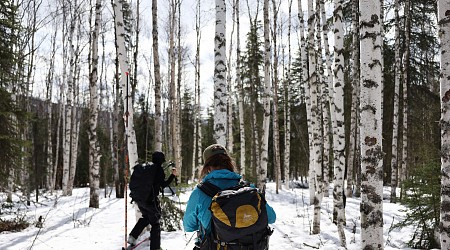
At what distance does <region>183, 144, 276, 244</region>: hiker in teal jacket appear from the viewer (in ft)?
9.98

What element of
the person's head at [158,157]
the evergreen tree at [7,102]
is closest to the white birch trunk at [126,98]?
the person's head at [158,157]

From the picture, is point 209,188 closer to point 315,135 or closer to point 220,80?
point 220,80

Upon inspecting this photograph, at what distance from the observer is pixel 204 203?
304 centimetres

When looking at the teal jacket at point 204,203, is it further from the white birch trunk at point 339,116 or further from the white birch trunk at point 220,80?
the white birch trunk at point 339,116

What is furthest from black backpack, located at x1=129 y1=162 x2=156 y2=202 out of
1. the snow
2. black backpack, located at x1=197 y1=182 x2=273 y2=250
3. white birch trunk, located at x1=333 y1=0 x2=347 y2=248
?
white birch trunk, located at x1=333 y1=0 x2=347 y2=248

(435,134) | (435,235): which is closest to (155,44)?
(435,235)

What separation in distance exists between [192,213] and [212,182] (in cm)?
36

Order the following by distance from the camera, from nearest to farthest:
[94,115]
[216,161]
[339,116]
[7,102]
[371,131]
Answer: [216,161] → [371,131] → [339,116] → [7,102] → [94,115]

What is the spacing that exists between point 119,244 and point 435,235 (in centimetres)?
691

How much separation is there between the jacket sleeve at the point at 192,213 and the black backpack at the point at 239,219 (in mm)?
223

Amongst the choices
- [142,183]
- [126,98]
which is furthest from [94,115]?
[142,183]

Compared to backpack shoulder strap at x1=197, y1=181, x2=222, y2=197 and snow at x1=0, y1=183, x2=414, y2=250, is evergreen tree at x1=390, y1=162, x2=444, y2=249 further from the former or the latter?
backpack shoulder strap at x1=197, y1=181, x2=222, y2=197

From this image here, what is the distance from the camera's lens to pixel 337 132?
7816mm

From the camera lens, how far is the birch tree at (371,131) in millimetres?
4160
